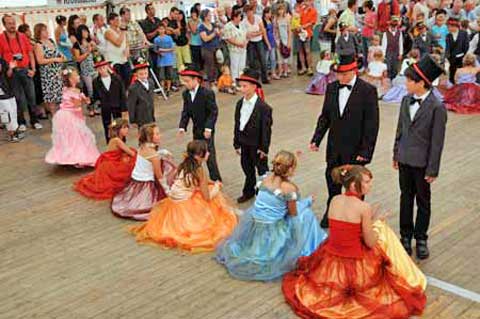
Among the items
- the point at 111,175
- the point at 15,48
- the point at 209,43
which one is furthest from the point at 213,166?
the point at 209,43

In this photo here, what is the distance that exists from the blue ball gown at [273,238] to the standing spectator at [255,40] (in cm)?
799

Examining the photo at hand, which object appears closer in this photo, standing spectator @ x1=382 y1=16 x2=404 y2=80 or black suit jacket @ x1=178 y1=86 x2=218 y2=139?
black suit jacket @ x1=178 y1=86 x2=218 y2=139

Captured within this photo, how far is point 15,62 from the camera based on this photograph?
9914 mm

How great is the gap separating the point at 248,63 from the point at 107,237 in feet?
25.6

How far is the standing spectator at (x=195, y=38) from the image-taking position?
12852 mm

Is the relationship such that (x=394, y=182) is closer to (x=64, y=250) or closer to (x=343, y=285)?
(x=343, y=285)

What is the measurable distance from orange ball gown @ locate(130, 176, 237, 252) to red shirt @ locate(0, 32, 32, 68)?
5.11 m

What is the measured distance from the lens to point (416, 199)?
547 centimetres

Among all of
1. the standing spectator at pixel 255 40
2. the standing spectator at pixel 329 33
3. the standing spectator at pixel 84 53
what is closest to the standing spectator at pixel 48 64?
the standing spectator at pixel 84 53

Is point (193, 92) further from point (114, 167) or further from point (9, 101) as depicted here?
A: point (9, 101)

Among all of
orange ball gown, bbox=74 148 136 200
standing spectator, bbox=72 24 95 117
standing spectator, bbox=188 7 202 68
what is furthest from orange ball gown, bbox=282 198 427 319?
standing spectator, bbox=188 7 202 68

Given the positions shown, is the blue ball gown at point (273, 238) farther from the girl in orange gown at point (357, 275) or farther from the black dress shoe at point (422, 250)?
the black dress shoe at point (422, 250)

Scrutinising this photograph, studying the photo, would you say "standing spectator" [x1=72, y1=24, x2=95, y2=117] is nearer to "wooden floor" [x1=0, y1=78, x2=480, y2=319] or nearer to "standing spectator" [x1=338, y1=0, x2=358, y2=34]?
"wooden floor" [x1=0, y1=78, x2=480, y2=319]

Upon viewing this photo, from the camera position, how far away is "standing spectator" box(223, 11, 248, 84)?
12508 millimetres
